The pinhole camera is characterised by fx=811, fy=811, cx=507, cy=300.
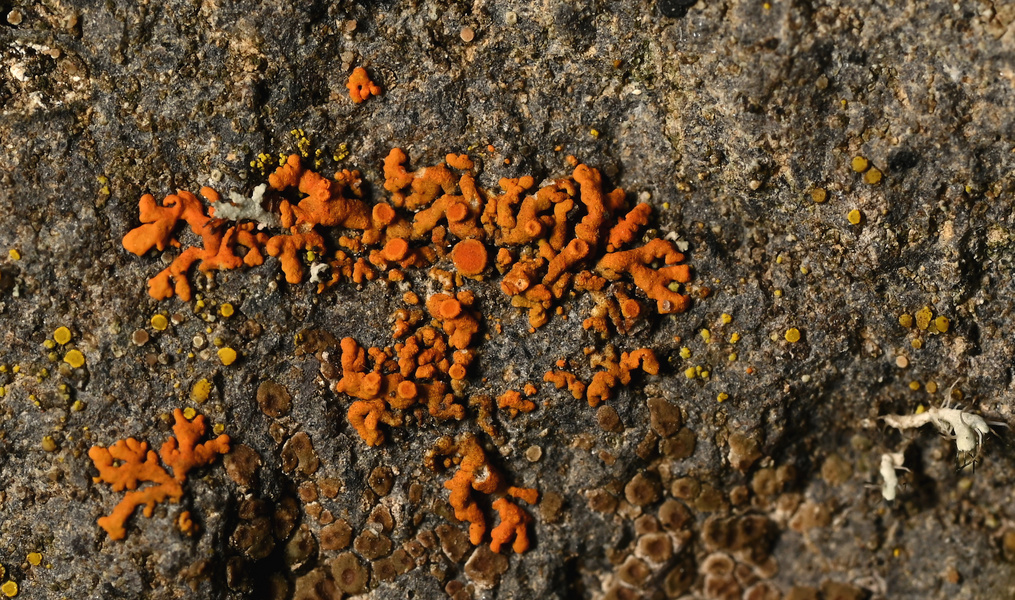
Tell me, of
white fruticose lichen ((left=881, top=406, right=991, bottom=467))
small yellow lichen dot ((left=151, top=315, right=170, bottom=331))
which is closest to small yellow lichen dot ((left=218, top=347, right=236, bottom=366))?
small yellow lichen dot ((left=151, top=315, right=170, bottom=331))

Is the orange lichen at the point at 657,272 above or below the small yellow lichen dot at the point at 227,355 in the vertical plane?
below

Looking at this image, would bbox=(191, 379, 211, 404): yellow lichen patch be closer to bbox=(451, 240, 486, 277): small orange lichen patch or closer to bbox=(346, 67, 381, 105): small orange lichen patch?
bbox=(451, 240, 486, 277): small orange lichen patch

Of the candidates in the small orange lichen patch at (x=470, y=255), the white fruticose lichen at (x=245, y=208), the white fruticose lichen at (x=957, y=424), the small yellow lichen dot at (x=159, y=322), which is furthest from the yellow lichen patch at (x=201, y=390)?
the white fruticose lichen at (x=957, y=424)

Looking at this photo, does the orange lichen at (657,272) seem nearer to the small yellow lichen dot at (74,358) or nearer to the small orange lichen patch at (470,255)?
the small orange lichen patch at (470,255)

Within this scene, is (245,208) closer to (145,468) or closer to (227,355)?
(227,355)

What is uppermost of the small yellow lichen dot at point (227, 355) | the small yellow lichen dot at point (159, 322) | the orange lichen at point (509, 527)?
the small yellow lichen dot at point (159, 322)

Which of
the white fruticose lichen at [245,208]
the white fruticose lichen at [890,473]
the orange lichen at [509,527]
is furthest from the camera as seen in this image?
the white fruticose lichen at [890,473]

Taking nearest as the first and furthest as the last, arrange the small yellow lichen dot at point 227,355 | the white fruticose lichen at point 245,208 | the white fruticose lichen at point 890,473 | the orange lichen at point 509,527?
the white fruticose lichen at point 245,208, the small yellow lichen dot at point 227,355, the orange lichen at point 509,527, the white fruticose lichen at point 890,473

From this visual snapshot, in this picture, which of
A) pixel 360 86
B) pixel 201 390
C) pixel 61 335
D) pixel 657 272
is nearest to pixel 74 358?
pixel 61 335
